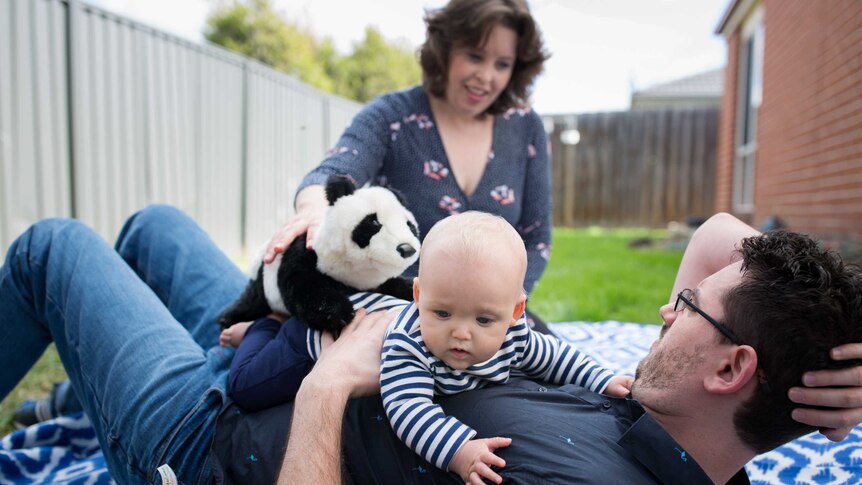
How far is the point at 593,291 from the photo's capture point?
593 cm

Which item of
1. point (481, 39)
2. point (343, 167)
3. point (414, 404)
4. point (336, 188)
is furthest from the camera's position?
point (481, 39)

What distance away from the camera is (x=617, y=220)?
13648mm

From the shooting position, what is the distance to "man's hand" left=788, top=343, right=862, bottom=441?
1201mm

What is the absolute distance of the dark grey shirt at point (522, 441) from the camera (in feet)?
3.99

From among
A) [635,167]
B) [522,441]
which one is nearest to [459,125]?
[522,441]

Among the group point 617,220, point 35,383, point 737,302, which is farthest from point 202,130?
point 617,220

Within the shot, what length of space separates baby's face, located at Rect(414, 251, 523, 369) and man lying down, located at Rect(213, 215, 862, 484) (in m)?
0.13

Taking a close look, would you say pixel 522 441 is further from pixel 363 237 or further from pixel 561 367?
pixel 363 237

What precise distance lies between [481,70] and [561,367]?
133 centimetres

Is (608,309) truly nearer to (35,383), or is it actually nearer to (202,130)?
(35,383)

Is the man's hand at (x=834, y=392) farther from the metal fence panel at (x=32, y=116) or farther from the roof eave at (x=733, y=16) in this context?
the roof eave at (x=733, y=16)

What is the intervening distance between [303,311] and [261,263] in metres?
0.48

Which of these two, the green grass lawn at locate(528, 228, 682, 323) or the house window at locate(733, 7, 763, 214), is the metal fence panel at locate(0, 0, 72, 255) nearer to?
the green grass lawn at locate(528, 228, 682, 323)

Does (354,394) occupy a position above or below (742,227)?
below
